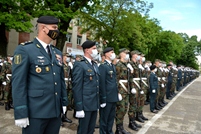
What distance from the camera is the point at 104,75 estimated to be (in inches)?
171

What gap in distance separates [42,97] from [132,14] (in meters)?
22.0

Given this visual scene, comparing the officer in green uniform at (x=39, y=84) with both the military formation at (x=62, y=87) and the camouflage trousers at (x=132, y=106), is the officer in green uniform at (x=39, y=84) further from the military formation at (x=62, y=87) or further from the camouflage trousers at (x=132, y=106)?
the camouflage trousers at (x=132, y=106)

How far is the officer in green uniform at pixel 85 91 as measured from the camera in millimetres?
3422

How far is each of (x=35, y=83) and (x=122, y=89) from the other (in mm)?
3004

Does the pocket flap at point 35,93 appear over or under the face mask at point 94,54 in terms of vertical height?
under

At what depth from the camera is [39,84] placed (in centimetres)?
232

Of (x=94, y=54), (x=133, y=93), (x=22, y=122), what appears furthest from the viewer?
(x=133, y=93)

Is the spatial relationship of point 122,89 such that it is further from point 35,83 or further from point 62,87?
point 35,83


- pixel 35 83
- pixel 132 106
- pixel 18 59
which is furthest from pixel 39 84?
pixel 132 106

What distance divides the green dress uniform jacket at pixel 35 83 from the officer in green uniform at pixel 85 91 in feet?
3.01

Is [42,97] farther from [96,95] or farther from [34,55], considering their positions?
[96,95]

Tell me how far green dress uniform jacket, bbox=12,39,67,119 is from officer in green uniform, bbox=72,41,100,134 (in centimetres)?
92

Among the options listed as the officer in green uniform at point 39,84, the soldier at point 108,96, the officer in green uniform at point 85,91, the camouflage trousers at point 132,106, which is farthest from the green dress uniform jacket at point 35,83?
the camouflage trousers at point 132,106

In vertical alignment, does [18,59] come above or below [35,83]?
above
